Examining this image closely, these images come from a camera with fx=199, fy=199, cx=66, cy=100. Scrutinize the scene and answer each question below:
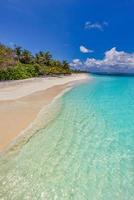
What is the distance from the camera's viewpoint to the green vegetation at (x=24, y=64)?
3092 cm

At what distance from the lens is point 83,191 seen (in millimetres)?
4234

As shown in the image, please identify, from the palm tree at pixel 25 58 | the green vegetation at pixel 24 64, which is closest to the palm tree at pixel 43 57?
the green vegetation at pixel 24 64

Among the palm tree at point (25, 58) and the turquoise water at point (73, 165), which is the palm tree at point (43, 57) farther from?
the turquoise water at point (73, 165)

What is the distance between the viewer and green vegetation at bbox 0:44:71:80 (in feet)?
101

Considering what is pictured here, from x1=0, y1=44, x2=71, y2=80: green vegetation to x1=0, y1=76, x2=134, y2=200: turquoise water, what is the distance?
2305cm

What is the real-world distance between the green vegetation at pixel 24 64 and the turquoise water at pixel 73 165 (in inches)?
907

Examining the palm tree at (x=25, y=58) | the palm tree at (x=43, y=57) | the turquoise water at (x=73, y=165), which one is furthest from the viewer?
the palm tree at (x=43, y=57)

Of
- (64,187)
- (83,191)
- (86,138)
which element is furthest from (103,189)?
(86,138)

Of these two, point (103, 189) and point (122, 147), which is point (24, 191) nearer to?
Answer: point (103, 189)

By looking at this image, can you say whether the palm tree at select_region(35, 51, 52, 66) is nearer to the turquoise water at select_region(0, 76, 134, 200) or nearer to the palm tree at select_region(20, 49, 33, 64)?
the palm tree at select_region(20, 49, 33, 64)

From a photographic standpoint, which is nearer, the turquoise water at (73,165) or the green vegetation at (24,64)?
the turquoise water at (73,165)

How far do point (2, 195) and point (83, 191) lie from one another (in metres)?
1.67

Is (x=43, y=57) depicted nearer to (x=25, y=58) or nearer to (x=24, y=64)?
(x=25, y=58)

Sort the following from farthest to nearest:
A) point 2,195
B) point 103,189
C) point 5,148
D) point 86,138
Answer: point 86,138
point 5,148
point 103,189
point 2,195
